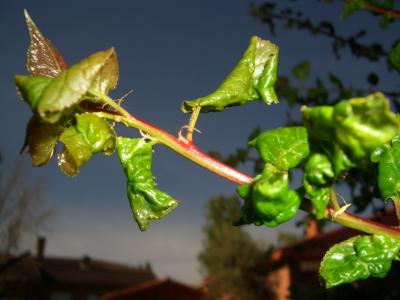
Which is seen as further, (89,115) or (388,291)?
(388,291)

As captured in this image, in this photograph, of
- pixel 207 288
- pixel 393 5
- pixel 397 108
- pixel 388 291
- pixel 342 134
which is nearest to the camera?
pixel 342 134

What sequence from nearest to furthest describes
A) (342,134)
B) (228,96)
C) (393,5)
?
(342,134) → (228,96) → (393,5)

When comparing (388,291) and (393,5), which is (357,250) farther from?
(393,5)

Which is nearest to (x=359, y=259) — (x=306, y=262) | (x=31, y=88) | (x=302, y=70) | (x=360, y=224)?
(x=360, y=224)

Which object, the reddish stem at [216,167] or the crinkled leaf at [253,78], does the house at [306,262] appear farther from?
the crinkled leaf at [253,78]

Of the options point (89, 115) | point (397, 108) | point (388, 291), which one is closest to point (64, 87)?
point (89, 115)

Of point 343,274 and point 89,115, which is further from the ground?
point 89,115

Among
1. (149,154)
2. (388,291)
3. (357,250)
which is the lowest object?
(388,291)
